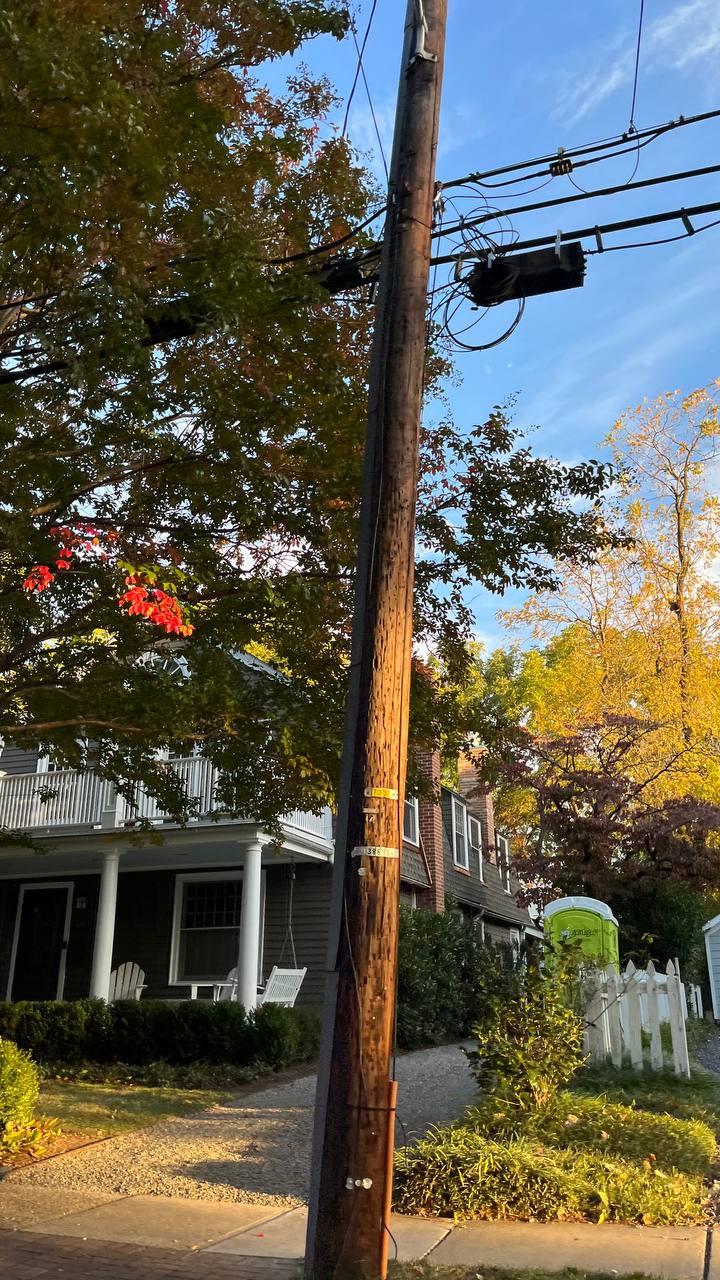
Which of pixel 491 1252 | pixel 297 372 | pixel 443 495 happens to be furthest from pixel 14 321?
pixel 491 1252

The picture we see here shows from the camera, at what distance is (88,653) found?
9.45 metres

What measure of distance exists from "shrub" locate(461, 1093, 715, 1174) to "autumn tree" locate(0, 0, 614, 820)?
3.19 meters

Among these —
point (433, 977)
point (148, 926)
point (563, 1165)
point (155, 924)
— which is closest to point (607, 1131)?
point (563, 1165)

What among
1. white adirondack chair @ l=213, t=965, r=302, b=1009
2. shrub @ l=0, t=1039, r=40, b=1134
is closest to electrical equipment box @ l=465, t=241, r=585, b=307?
shrub @ l=0, t=1039, r=40, b=1134

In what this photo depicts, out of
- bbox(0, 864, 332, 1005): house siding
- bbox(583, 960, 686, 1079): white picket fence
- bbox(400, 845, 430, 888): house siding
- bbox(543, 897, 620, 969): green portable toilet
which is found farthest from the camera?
bbox(400, 845, 430, 888): house siding

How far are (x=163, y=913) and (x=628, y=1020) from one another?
11.3 metres

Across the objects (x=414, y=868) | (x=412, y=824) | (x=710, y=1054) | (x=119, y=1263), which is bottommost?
(x=119, y=1263)

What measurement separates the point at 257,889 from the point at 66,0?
12.4 meters

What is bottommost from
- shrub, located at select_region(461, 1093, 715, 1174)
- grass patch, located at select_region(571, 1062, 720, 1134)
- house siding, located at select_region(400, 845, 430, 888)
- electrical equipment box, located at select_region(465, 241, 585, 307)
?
shrub, located at select_region(461, 1093, 715, 1174)

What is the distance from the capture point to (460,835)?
25984 mm

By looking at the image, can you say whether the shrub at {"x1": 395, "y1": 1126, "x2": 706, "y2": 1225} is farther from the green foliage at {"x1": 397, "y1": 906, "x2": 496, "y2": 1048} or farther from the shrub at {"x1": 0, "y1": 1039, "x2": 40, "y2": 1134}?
the green foliage at {"x1": 397, "y1": 906, "x2": 496, "y2": 1048}

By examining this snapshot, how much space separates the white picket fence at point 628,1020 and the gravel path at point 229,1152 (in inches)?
52.8

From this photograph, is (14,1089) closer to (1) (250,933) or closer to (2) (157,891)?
(1) (250,933)

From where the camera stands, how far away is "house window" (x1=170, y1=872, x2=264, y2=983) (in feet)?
60.9
